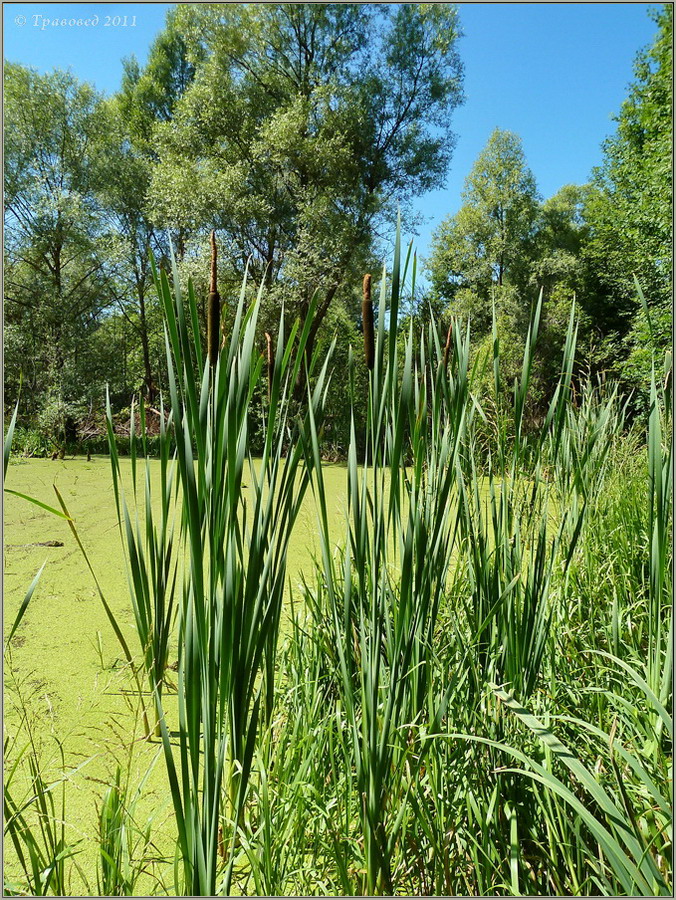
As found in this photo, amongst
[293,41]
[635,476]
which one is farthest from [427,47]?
[635,476]

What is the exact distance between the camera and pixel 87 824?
0.84 meters

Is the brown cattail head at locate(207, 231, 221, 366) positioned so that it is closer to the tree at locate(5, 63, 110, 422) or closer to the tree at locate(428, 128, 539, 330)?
the tree at locate(5, 63, 110, 422)

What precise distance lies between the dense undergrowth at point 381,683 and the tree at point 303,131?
19.6 feet

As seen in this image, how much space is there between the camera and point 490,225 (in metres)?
8.99

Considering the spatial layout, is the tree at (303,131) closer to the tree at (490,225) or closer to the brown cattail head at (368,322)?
the tree at (490,225)

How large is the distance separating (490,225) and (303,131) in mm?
3888

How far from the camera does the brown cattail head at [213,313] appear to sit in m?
0.42

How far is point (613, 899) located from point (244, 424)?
48 centimetres

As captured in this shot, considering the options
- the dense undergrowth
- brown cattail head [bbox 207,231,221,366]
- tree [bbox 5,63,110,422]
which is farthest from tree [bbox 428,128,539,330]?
brown cattail head [bbox 207,231,221,366]

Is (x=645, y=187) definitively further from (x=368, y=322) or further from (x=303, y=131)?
(x=368, y=322)

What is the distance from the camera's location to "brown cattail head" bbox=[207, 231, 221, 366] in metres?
0.42

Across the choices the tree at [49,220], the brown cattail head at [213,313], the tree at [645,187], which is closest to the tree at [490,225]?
the tree at [645,187]

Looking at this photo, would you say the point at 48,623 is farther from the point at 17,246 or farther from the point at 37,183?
the point at 37,183

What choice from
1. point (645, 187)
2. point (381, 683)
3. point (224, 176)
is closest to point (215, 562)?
point (381, 683)
